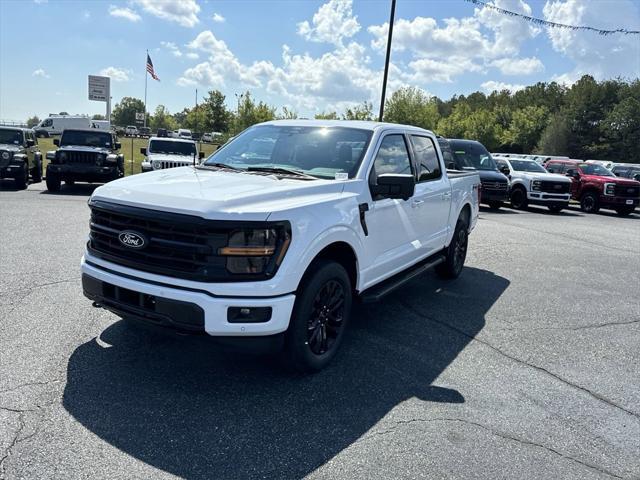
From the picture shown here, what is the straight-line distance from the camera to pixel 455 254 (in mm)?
7031

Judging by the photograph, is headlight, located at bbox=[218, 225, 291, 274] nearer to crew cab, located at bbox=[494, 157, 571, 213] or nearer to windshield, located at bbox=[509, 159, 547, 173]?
crew cab, located at bbox=[494, 157, 571, 213]

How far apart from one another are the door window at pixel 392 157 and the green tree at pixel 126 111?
143120 mm

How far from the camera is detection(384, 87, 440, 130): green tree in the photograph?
1689 inches

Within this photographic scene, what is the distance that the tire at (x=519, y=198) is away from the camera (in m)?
18.4

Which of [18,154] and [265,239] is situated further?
[18,154]

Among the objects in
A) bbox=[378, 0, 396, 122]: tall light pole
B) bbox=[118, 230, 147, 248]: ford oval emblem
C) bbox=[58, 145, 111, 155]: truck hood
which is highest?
bbox=[378, 0, 396, 122]: tall light pole

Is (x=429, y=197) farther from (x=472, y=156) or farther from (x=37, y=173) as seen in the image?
(x=37, y=173)

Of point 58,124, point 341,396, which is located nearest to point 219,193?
point 341,396

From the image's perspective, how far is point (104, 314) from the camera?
16.0ft

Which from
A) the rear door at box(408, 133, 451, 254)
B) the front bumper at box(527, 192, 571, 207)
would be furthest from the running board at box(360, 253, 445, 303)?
the front bumper at box(527, 192, 571, 207)

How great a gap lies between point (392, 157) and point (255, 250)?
2252 mm

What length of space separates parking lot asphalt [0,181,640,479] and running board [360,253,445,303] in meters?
0.46

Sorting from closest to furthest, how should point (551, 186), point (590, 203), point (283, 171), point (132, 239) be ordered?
point (132, 239) < point (283, 171) < point (551, 186) < point (590, 203)

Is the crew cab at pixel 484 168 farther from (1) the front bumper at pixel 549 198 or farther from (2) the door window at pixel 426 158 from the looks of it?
(2) the door window at pixel 426 158
